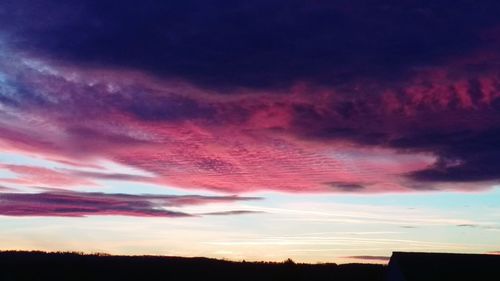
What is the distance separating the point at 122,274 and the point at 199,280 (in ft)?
32.1

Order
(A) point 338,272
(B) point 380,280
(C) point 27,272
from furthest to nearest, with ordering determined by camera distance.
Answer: (A) point 338,272
(B) point 380,280
(C) point 27,272

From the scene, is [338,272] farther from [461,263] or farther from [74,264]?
[461,263]

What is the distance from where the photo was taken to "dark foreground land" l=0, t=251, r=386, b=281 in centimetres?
6794

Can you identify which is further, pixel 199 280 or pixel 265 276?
pixel 265 276

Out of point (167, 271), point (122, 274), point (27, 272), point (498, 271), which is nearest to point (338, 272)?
point (167, 271)

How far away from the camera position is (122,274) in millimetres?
73125

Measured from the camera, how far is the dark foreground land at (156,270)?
67.9m

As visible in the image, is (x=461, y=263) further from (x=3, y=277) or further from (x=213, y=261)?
(x=213, y=261)

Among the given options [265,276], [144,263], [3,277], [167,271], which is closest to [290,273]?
[265,276]

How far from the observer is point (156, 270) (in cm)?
8056

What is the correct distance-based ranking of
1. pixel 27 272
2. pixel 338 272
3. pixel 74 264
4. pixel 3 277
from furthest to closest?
pixel 338 272, pixel 74 264, pixel 27 272, pixel 3 277

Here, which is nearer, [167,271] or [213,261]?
[167,271]

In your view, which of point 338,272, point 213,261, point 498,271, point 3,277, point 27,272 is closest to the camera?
point 498,271

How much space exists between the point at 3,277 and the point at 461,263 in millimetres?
39879
